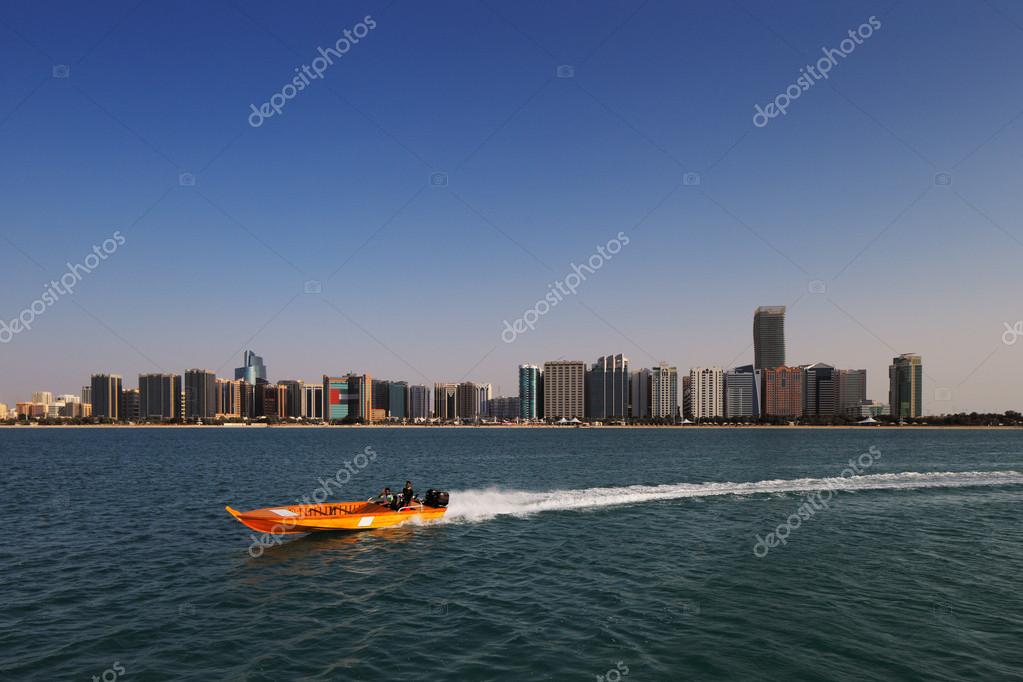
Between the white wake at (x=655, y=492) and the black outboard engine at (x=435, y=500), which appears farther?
the white wake at (x=655, y=492)

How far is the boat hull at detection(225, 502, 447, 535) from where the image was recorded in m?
32.1

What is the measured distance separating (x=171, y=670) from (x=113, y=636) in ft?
12.8

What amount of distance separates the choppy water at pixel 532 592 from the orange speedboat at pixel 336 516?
785 millimetres

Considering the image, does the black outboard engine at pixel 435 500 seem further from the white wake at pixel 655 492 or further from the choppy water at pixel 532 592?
the white wake at pixel 655 492

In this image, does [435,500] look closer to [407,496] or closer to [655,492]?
[407,496]

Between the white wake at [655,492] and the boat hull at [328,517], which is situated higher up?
the boat hull at [328,517]

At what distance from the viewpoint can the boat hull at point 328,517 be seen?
1265 inches

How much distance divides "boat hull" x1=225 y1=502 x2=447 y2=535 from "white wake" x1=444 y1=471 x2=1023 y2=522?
3382 millimetres

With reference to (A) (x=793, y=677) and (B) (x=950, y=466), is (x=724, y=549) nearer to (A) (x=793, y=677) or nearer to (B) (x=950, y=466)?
(A) (x=793, y=677)

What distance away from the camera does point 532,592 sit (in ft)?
76.5

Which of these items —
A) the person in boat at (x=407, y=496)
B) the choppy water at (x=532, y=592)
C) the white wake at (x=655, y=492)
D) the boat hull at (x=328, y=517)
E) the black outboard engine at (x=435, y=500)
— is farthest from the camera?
the white wake at (x=655, y=492)

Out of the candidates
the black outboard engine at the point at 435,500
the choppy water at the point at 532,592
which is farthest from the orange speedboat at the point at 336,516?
the choppy water at the point at 532,592

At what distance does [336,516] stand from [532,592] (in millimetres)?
15215

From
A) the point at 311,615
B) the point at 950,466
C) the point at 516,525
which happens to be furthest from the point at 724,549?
the point at 950,466
